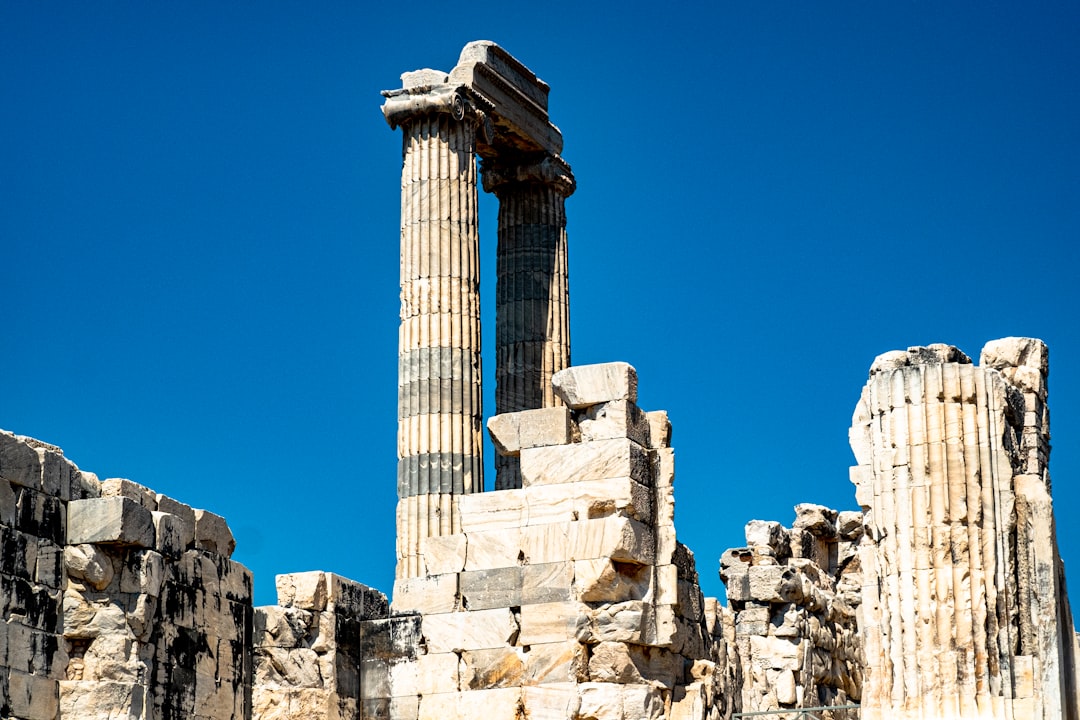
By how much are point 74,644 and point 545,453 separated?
12.8 feet

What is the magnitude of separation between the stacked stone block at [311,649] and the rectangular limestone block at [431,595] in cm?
37

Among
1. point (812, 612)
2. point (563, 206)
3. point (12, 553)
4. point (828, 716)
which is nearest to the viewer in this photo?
point (12, 553)

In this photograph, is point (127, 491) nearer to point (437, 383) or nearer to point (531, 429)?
point (531, 429)

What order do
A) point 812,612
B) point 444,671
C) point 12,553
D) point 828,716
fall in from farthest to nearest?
point 812,612 → point 828,716 → point 444,671 → point 12,553

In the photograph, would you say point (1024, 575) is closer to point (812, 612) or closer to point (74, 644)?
point (74, 644)

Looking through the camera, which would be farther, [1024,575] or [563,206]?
[563,206]

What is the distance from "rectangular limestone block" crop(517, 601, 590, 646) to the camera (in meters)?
14.8

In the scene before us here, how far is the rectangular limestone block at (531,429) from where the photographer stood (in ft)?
50.6

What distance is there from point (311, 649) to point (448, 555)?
A: 48.3 inches

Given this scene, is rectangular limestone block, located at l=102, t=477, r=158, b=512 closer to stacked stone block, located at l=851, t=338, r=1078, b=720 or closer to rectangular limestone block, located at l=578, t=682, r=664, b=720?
rectangular limestone block, located at l=578, t=682, r=664, b=720

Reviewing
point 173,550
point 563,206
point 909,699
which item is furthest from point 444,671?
point 563,206

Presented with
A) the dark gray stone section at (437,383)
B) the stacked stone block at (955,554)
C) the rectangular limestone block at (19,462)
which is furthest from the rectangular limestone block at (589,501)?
the dark gray stone section at (437,383)

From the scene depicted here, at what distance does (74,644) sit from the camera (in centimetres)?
1311

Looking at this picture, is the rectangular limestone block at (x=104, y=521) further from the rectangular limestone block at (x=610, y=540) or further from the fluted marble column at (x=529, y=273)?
the fluted marble column at (x=529, y=273)
